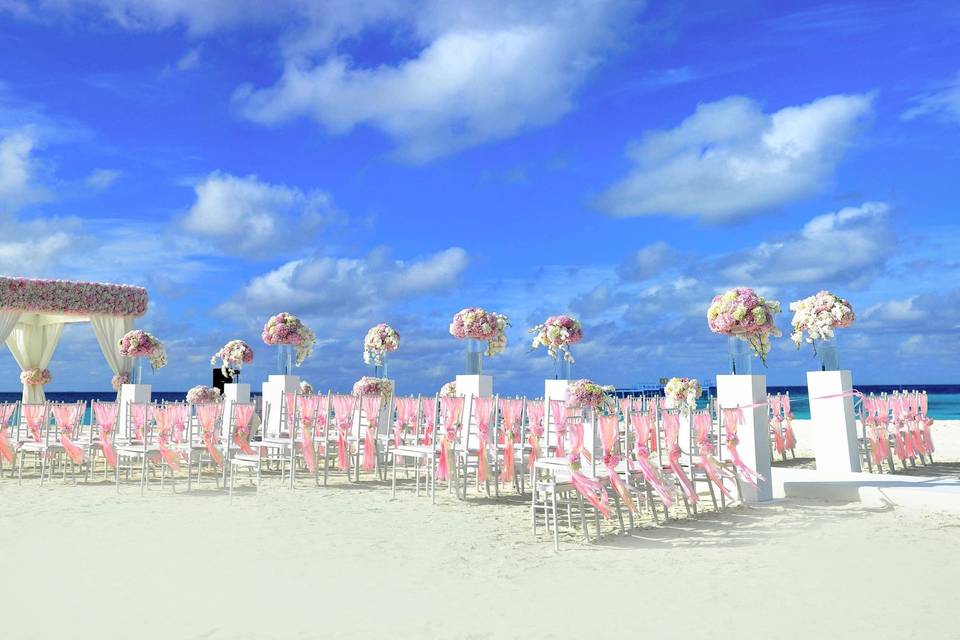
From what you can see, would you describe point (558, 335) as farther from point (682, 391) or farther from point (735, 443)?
point (735, 443)

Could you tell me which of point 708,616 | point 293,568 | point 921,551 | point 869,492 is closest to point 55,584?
point 293,568

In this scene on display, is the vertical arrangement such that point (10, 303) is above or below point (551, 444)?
above

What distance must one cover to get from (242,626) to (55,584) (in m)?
1.56

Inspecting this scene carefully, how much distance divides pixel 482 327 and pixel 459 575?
7133 mm

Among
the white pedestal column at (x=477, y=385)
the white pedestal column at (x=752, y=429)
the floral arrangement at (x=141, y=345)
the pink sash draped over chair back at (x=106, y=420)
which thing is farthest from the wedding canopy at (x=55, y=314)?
the white pedestal column at (x=752, y=429)

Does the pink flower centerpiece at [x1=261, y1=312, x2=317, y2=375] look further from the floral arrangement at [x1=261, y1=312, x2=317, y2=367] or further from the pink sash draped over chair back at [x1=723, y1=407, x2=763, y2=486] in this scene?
the pink sash draped over chair back at [x1=723, y1=407, x2=763, y2=486]

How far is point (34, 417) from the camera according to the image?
10.4m

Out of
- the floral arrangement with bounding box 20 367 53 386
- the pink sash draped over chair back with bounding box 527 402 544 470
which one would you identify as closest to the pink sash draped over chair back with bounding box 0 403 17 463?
the pink sash draped over chair back with bounding box 527 402 544 470

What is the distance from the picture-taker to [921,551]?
502cm

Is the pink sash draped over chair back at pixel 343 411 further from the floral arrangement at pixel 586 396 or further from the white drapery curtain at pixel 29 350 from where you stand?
the white drapery curtain at pixel 29 350

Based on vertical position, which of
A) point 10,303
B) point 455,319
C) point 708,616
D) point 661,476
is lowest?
point 708,616

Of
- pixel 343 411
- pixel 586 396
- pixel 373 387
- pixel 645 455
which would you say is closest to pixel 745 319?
pixel 586 396

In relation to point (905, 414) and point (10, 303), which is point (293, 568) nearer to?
point (905, 414)

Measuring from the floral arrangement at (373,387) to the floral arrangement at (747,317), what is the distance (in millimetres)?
6270
